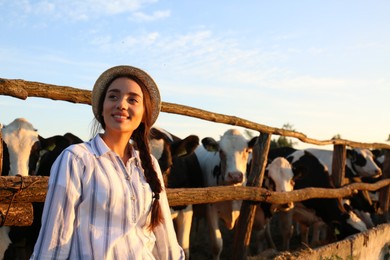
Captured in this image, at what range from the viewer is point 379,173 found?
39.9 feet

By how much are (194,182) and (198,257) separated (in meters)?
1.49

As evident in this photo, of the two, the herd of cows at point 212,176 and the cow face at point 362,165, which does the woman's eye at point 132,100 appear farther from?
the cow face at point 362,165

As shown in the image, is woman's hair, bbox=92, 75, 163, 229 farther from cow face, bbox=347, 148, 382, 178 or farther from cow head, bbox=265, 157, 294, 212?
cow face, bbox=347, 148, 382, 178

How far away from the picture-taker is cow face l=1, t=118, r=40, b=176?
4863mm

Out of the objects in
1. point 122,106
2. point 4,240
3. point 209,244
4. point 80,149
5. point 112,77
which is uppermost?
point 112,77

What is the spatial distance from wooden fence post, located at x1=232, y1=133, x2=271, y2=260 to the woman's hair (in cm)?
355

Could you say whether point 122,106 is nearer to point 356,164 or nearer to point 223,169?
point 223,169

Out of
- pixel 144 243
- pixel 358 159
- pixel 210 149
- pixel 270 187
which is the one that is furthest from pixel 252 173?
pixel 358 159

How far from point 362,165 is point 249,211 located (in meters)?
7.07

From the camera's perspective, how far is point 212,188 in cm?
485

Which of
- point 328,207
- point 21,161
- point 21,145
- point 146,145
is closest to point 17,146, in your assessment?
point 21,145

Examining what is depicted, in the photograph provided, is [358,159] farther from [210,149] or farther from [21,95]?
[21,95]

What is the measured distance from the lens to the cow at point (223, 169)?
6.69m

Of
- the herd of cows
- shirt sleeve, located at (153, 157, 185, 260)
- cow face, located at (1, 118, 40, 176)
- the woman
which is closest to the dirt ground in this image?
the herd of cows
